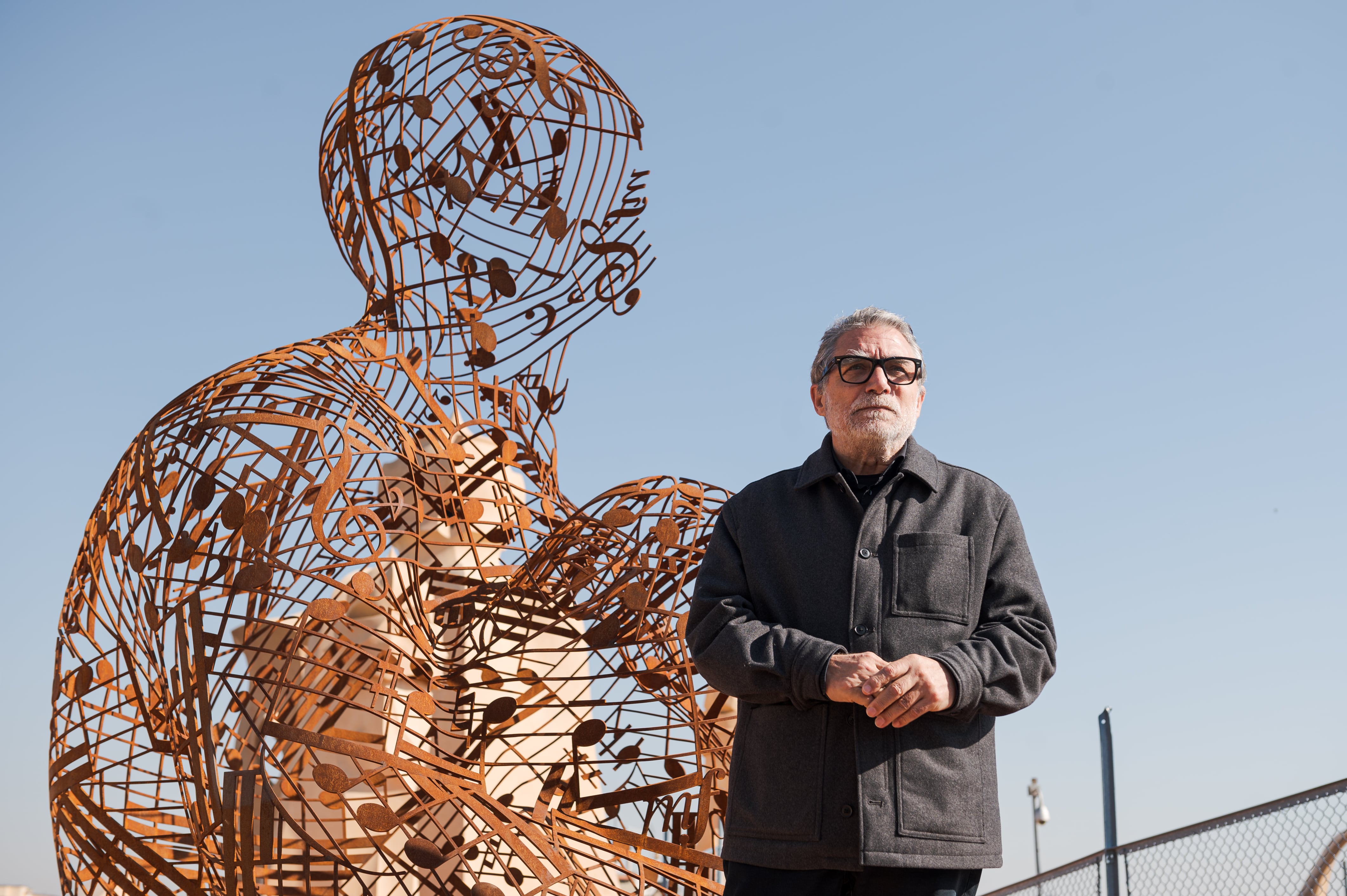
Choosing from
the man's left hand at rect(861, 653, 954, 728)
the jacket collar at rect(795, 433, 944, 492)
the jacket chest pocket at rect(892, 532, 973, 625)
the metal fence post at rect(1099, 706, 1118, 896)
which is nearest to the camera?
the man's left hand at rect(861, 653, 954, 728)

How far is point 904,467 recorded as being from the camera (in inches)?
77.4

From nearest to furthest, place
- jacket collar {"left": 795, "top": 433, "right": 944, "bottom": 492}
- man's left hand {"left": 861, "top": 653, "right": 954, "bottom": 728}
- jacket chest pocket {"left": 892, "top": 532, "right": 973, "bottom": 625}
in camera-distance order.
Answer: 1. man's left hand {"left": 861, "top": 653, "right": 954, "bottom": 728}
2. jacket chest pocket {"left": 892, "top": 532, "right": 973, "bottom": 625}
3. jacket collar {"left": 795, "top": 433, "right": 944, "bottom": 492}

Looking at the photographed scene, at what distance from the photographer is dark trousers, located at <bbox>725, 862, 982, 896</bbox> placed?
175 cm

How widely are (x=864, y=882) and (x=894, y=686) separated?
31 centimetres

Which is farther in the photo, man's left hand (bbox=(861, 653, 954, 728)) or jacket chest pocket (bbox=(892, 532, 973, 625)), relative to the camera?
jacket chest pocket (bbox=(892, 532, 973, 625))

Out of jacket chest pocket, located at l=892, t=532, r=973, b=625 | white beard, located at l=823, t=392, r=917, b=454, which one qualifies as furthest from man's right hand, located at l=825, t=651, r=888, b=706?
white beard, located at l=823, t=392, r=917, b=454

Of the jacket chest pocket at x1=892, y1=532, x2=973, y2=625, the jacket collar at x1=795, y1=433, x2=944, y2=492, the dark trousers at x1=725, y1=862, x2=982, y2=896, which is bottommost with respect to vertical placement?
the dark trousers at x1=725, y1=862, x2=982, y2=896

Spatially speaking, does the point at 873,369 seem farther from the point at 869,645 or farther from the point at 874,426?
the point at 869,645

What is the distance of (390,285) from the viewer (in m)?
3.38

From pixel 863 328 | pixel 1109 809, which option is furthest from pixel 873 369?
pixel 1109 809

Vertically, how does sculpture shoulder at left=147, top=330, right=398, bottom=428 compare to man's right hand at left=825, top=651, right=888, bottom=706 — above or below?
above

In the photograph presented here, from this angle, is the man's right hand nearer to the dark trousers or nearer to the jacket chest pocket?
the jacket chest pocket

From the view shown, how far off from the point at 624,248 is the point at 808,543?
179cm

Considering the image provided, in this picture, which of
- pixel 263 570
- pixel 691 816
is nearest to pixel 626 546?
pixel 691 816
